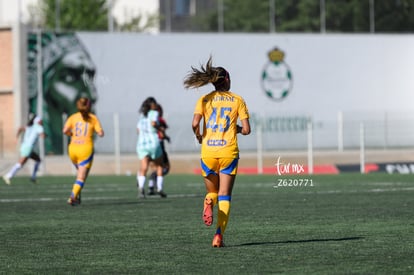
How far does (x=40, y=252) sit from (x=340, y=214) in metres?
6.43

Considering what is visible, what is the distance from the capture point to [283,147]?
169 ft

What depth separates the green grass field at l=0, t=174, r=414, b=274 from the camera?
10891mm

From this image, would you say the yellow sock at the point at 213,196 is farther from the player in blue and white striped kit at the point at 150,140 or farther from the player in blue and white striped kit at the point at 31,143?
the player in blue and white striped kit at the point at 31,143

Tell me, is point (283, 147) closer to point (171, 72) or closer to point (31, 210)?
point (171, 72)

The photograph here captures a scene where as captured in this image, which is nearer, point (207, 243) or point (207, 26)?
point (207, 243)

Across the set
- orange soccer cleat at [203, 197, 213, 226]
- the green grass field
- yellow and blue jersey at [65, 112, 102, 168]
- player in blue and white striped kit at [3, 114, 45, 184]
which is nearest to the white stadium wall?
player in blue and white striped kit at [3, 114, 45, 184]

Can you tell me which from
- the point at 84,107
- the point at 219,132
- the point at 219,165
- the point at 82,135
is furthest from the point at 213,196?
the point at 82,135

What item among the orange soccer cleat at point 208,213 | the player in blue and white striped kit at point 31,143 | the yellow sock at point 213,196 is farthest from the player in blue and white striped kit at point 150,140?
the orange soccer cleat at point 208,213

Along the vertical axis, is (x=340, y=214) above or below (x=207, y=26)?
below

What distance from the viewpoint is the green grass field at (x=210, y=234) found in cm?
1089

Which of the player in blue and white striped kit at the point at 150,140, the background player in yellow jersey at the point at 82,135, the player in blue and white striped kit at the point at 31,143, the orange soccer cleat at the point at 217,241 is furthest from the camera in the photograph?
the player in blue and white striped kit at the point at 31,143

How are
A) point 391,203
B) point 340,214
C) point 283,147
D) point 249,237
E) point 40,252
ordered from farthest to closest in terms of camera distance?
point 283,147 < point 391,203 < point 340,214 < point 249,237 < point 40,252

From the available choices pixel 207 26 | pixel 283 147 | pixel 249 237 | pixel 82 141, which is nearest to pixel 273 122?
pixel 283 147

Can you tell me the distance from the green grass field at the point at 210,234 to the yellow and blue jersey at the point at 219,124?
1.12 m
